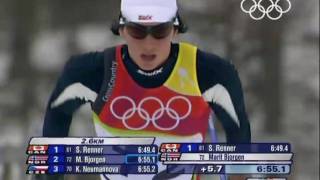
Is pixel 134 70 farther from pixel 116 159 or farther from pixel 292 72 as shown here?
pixel 292 72

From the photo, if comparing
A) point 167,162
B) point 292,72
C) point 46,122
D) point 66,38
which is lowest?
point 167,162

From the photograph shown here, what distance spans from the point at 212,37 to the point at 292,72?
0.51 meters

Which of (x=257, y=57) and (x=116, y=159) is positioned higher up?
(x=257, y=57)

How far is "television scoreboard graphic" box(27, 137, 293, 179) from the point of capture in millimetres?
3531

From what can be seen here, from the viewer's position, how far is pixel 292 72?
353 cm

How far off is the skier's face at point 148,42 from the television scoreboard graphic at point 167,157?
1.53 ft

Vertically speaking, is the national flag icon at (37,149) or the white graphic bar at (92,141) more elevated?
the white graphic bar at (92,141)

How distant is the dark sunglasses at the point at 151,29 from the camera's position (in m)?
3.52

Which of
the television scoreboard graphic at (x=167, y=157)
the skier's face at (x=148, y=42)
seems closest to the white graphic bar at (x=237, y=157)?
the television scoreboard graphic at (x=167, y=157)

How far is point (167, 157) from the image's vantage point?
11.6ft

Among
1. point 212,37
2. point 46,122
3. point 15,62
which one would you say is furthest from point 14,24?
point 212,37

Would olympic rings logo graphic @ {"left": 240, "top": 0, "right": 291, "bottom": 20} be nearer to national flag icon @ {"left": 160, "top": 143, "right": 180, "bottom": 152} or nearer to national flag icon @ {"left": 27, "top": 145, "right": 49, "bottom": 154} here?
national flag icon @ {"left": 160, "top": 143, "right": 180, "bottom": 152}

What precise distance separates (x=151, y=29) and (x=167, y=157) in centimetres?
75

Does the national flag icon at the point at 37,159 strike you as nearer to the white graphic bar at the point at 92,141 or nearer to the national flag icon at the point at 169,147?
the white graphic bar at the point at 92,141
